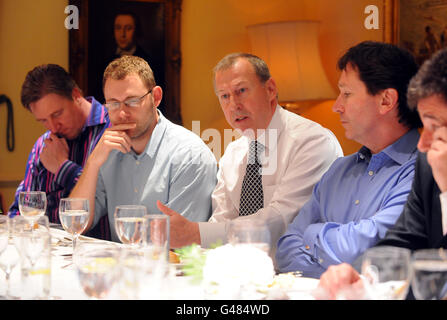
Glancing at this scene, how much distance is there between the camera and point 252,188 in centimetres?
273

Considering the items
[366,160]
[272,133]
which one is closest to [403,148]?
[366,160]

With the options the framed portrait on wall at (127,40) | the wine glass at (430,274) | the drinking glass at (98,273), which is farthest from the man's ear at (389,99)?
the framed portrait on wall at (127,40)

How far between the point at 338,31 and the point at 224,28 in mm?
917

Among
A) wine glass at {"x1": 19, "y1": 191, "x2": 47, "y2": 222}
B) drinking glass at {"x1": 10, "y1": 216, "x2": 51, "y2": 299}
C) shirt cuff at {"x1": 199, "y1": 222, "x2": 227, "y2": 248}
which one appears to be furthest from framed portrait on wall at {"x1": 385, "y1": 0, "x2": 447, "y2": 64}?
drinking glass at {"x1": 10, "y1": 216, "x2": 51, "y2": 299}

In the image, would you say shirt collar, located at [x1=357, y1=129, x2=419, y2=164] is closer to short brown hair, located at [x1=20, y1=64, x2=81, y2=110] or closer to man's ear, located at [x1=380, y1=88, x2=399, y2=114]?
man's ear, located at [x1=380, y1=88, x2=399, y2=114]

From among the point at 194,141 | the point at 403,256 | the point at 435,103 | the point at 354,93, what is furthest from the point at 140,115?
the point at 403,256

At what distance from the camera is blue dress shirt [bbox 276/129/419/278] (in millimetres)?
1900

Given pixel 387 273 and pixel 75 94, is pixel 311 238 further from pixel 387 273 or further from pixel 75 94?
pixel 75 94

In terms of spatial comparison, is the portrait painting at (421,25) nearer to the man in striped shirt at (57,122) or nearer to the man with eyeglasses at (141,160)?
the man with eyeglasses at (141,160)

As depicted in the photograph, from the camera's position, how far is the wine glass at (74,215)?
1.90m

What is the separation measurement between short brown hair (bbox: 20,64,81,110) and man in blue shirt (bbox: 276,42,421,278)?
1796 millimetres

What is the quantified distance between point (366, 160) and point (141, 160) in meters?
1.18
